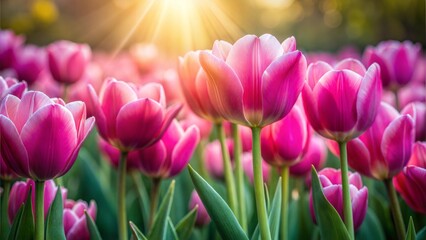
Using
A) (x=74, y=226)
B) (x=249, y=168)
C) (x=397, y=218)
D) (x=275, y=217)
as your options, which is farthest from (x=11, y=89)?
(x=249, y=168)

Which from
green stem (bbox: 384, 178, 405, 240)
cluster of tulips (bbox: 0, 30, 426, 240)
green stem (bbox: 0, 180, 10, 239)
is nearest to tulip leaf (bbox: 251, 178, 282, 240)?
cluster of tulips (bbox: 0, 30, 426, 240)

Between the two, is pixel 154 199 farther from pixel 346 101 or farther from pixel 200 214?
pixel 346 101

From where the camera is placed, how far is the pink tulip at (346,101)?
88cm

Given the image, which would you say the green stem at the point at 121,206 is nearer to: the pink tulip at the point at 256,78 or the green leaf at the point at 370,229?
the pink tulip at the point at 256,78

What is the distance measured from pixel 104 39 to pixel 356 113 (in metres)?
12.6

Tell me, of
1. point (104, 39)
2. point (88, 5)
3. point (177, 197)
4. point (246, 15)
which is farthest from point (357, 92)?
point (246, 15)

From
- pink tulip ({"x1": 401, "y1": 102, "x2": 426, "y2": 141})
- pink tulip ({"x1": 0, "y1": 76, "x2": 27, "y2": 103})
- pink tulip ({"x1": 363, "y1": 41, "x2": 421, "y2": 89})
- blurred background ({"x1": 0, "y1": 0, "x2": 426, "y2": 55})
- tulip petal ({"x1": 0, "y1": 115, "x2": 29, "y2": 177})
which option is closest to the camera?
tulip petal ({"x1": 0, "y1": 115, "x2": 29, "y2": 177})

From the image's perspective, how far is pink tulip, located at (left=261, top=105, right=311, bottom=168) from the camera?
1067 millimetres

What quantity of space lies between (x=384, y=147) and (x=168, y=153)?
1.48 ft

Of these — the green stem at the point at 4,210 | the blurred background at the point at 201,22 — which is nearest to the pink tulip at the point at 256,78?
the green stem at the point at 4,210

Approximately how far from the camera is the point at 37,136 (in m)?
0.82

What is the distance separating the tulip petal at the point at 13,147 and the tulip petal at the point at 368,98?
54 centimetres

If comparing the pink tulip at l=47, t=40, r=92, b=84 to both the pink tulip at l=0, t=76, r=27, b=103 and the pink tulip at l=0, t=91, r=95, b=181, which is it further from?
the pink tulip at l=0, t=91, r=95, b=181

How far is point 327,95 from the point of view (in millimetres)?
893
